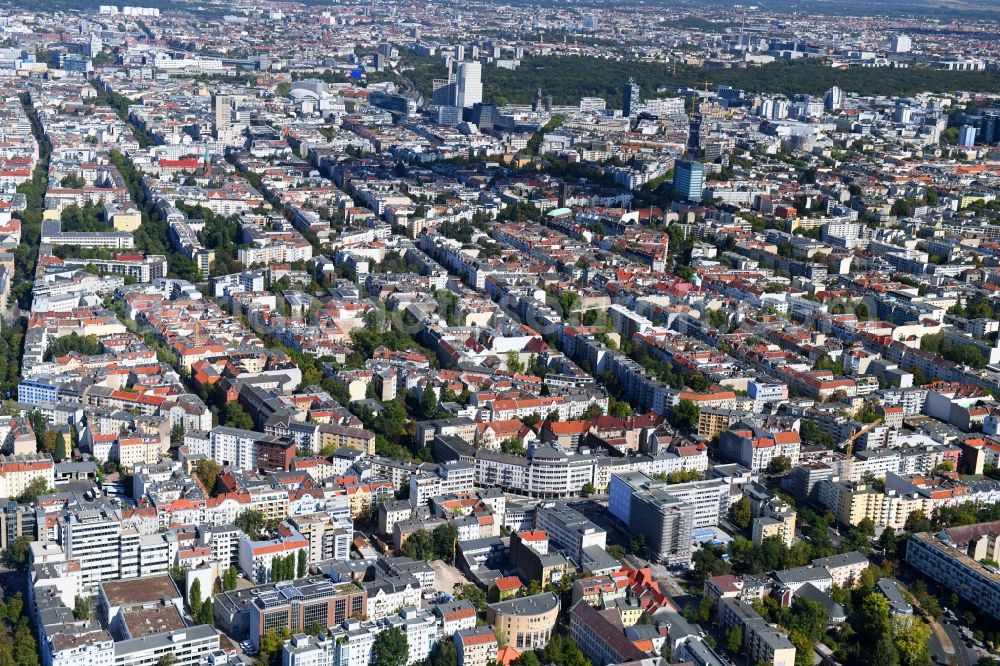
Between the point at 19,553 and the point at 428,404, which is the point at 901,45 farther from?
the point at 19,553

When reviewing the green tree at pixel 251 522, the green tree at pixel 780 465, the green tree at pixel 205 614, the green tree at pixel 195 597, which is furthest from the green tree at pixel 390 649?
the green tree at pixel 780 465

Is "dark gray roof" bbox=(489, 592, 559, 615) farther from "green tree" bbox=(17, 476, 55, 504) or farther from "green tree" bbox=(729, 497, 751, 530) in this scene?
"green tree" bbox=(17, 476, 55, 504)

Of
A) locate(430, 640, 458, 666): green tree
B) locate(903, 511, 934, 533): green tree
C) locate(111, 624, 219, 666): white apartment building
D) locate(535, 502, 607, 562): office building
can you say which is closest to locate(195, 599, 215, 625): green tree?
locate(111, 624, 219, 666): white apartment building

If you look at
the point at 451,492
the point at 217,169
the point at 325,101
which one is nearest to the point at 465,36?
the point at 325,101

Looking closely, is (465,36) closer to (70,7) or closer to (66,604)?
(70,7)

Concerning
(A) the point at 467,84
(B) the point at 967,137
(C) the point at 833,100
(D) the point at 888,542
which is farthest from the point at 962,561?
(C) the point at 833,100

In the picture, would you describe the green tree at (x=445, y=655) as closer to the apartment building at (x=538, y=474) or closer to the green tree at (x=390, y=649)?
the green tree at (x=390, y=649)
